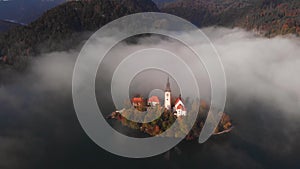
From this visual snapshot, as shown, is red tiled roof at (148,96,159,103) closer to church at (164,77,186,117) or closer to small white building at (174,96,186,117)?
church at (164,77,186,117)

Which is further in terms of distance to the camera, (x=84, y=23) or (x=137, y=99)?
(x=84, y=23)

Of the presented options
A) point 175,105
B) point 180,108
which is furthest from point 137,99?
point 180,108

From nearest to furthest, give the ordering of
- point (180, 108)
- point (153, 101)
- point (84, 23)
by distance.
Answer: point (180, 108), point (153, 101), point (84, 23)

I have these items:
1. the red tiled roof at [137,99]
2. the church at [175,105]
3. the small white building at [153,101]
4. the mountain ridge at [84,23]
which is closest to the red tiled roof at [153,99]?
the small white building at [153,101]

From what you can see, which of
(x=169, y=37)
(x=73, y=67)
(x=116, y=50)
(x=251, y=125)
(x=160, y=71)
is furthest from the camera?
(x=169, y=37)

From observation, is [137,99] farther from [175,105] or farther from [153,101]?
[175,105]

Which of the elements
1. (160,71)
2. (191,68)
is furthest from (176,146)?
(191,68)

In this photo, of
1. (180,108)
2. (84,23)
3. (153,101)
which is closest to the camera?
(180,108)

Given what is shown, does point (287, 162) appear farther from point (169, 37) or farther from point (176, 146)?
point (169, 37)

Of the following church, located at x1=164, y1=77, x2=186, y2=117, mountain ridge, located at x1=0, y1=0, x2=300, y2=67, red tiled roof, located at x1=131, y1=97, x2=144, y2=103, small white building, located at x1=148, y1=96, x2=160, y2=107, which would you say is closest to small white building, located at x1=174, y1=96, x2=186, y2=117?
church, located at x1=164, y1=77, x2=186, y2=117

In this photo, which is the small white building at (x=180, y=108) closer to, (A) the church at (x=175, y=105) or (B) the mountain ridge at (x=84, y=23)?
(A) the church at (x=175, y=105)

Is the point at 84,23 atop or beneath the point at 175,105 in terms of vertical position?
atop
